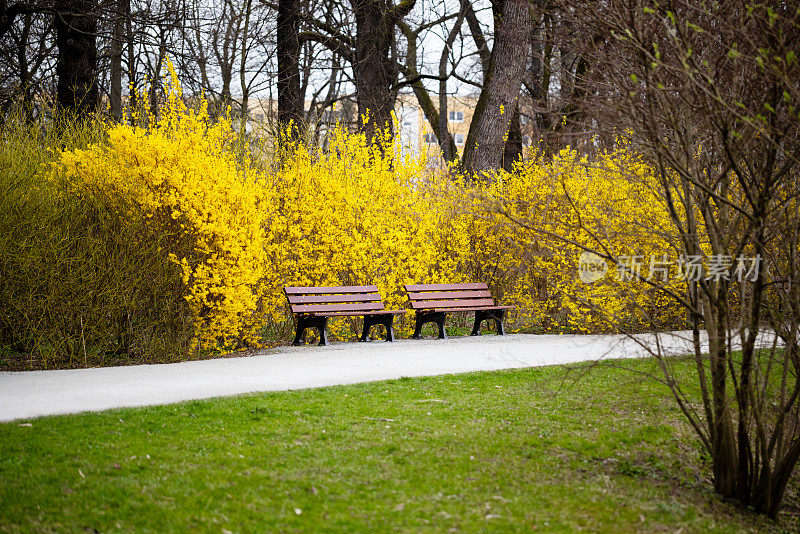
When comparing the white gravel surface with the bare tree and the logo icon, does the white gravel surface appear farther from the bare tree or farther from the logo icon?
the logo icon

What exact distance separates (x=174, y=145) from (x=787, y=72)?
7025 millimetres

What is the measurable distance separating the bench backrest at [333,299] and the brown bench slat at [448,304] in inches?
21.9

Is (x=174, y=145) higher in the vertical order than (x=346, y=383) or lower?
higher

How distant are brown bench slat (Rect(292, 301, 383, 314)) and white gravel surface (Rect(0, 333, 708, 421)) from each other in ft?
1.66

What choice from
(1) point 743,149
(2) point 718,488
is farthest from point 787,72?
(2) point 718,488

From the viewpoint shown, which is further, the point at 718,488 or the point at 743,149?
the point at 718,488

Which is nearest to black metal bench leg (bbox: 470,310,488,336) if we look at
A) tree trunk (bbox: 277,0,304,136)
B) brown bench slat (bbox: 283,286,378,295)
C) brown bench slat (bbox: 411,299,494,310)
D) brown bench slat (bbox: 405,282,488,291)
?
brown bench slat (bbox: 411,299,494,310)

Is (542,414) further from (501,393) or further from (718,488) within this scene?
(718,488)

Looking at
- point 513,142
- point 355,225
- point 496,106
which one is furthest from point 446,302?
point 513,142

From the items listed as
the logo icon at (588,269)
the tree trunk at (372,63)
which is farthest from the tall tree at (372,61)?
the logo icon at (588,269)

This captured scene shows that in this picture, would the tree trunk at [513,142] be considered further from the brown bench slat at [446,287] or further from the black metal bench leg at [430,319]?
the black metal bench leg at [430,319]

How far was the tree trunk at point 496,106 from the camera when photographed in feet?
46.6

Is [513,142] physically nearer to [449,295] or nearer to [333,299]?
[449,295]

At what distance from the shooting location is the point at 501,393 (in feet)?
23.1
